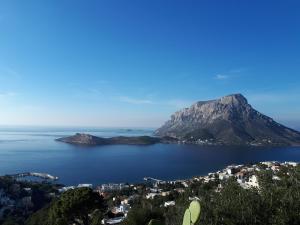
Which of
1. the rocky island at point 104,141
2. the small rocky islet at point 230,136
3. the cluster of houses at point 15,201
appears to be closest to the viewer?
the cluster of houses at point 15,201

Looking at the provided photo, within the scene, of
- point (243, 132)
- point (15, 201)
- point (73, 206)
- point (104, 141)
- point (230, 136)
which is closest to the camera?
point (73, 206)

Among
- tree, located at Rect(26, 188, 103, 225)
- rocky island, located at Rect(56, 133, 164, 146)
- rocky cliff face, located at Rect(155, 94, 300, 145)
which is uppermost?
rocky cliff face, located at Rect(155, 94, 300, 145)

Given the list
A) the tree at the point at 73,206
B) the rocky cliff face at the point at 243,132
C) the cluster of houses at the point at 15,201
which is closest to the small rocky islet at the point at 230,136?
the rocky cliff face at the point at 243,132

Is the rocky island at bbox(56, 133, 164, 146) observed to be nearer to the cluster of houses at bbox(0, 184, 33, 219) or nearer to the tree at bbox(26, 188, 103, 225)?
the cluster of houses at bbox(0, 184, 33, 219)

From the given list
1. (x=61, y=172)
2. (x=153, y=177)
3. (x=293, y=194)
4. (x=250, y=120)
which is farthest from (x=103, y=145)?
(x=293, y=194)

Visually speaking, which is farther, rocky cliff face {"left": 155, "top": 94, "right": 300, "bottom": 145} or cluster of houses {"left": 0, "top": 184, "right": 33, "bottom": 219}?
rocky cliff face {"left": 155, "top": 94, "right": 300, "bottom": 145}

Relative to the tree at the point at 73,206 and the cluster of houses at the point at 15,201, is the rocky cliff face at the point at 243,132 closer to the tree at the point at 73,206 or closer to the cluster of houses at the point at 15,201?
the cluster of houses at the point at 15,201

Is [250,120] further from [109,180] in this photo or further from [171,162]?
[109,180]

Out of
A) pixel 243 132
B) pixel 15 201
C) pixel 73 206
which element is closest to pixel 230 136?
pixel 243 132

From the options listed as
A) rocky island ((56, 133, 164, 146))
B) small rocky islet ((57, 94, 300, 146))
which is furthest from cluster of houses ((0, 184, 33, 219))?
small rocky islet ((57, 94, 300, 146))

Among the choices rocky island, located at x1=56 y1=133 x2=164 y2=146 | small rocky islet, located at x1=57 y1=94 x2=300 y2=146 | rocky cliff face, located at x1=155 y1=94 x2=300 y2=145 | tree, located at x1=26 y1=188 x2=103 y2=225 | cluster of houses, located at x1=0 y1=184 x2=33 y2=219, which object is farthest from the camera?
rocky cliff face, located at x1=155 y1=94 x2=300 y2=145

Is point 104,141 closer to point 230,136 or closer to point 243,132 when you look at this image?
point 230,136
